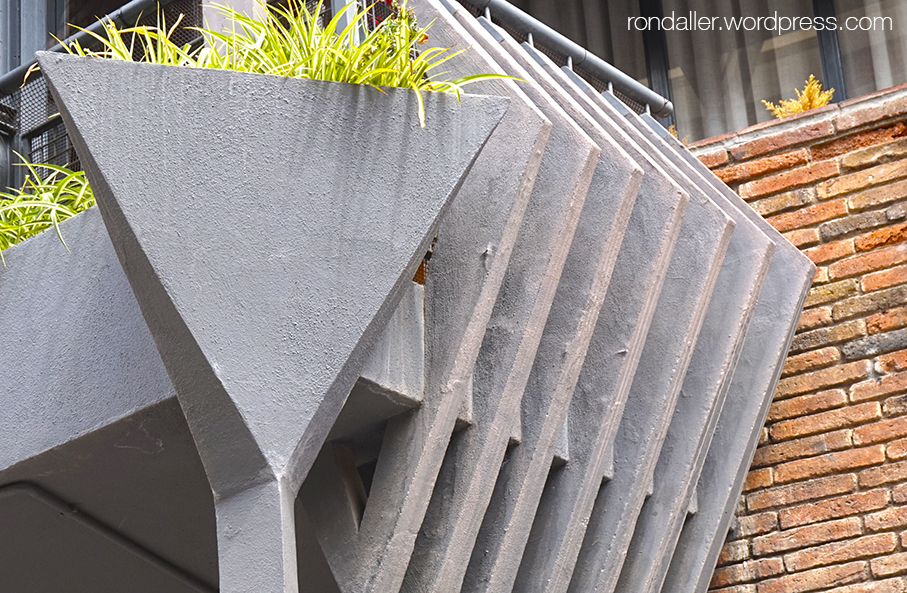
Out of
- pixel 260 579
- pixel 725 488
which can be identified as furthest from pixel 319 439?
pixel 725 488

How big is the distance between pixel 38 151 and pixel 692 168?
86.1 inches

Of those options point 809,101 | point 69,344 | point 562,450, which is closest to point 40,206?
point 69,344

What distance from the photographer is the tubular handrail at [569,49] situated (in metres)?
3.73

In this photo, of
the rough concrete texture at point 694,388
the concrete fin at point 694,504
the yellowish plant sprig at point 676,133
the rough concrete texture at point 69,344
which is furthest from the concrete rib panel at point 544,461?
the yellowish plant sprig at point 676,133

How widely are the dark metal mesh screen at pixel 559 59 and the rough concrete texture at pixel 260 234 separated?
113 centimetres

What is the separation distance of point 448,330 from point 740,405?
1.55 meters

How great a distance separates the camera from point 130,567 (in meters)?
3.50

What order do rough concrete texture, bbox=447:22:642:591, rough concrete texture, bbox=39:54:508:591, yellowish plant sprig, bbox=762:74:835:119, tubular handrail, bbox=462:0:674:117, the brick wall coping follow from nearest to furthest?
rough concrete texture, bbox=39:54:508:591
rough concrete texture, bbox=447:22:642:591
tubular handrail, bbox=462:0:674:117
the brick wall coping
yellowish plant sprig, bbox=762:74:835:119

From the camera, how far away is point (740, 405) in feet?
13.1

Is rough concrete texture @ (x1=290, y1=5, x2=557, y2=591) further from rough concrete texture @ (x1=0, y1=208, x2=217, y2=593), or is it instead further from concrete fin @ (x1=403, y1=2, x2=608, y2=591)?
rough concrete texture @ (x1=0, y1=208, x2=217, y2=593)

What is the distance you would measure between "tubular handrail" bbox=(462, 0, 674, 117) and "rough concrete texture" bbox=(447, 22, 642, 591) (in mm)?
411

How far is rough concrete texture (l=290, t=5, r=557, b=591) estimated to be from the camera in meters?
2.71

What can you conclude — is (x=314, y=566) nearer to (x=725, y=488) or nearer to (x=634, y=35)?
(x=725, y=488)

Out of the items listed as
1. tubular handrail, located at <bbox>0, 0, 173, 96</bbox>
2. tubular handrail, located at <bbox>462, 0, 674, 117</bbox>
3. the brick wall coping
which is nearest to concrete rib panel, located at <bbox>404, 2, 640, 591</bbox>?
tubular handrail, located at <bbox>462, 0, 674, 117</bbox>
